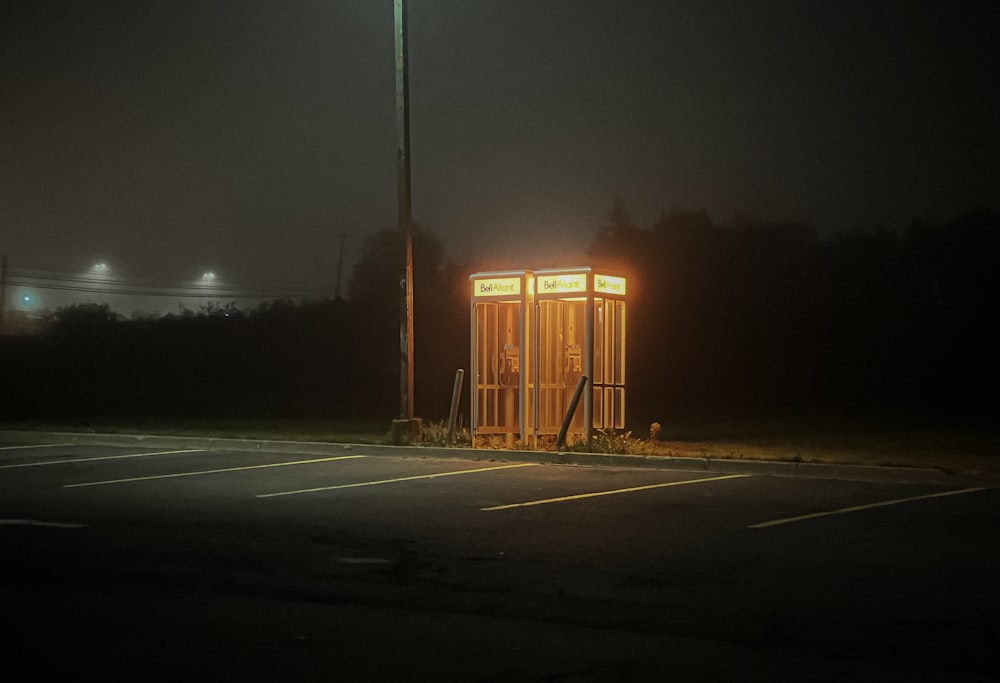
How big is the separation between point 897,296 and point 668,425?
65.5 feet

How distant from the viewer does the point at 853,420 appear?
105 feet

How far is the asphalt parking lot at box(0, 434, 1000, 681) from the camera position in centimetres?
630

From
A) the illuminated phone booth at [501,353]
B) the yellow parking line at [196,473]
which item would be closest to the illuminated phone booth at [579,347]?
the illuminated phone booth at [501,353]

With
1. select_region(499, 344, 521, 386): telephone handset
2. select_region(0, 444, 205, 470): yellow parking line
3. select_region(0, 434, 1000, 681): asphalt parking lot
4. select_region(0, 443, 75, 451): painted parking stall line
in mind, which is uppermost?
select_region(499, 344, 521, 386): telephone handset

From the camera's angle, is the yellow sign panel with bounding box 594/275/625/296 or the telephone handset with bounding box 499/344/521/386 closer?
the yellow sign panel with bounding box 594/275/625/296

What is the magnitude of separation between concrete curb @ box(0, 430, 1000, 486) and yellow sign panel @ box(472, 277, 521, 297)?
3.26 m

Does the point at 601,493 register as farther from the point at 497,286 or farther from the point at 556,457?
the point at 497,286

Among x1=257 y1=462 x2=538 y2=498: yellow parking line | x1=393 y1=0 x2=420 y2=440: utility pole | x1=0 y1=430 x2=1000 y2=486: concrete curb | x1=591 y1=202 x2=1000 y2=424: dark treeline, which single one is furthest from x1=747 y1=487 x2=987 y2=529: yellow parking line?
x1=591 y1=202 x2=1000 y2=424: dark treeline

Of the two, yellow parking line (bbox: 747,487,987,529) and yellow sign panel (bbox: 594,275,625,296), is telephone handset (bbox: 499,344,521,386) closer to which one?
yellow sign panel (bbox: 594,275,625,296)

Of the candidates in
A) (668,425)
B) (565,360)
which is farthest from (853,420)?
(565,360)

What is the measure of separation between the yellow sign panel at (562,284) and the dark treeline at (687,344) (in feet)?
44.4

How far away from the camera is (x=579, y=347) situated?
21516 millimetres

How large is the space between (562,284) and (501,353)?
2.48 metres

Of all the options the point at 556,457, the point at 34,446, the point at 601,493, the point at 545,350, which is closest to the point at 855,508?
the point at 601,493
